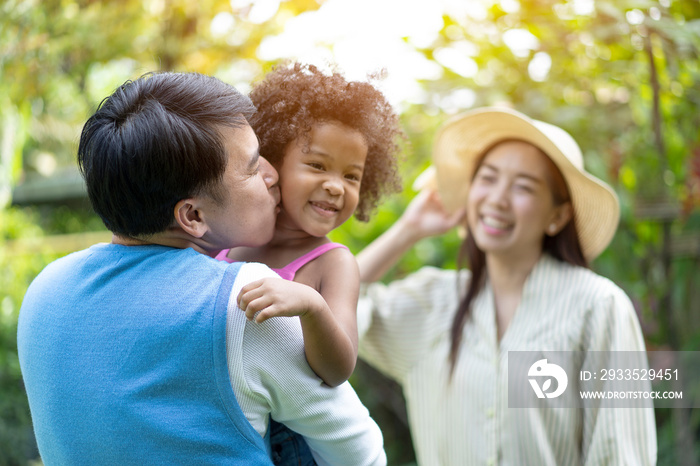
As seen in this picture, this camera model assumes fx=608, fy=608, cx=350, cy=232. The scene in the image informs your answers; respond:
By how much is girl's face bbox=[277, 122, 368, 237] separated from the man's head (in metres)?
0.16

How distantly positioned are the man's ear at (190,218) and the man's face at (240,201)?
0.06 feet

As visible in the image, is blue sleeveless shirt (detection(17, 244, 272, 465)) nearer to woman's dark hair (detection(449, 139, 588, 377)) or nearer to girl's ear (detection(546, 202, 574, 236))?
woman's dark hair (detection(449, 139, 588, 377))

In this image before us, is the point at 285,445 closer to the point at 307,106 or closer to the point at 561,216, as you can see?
the point at 307,106

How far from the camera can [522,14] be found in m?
2.84

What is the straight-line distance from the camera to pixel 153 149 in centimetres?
109

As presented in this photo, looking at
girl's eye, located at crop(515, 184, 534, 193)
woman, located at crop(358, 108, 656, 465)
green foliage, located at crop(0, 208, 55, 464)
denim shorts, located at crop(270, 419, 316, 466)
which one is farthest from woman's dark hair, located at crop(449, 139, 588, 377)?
green foliage, located at crop(0, 208, 55, 464)

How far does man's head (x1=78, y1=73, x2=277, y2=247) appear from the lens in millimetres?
1099

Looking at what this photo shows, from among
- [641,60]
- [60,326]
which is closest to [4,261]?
[60,326]

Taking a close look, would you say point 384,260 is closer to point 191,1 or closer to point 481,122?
point 481,122

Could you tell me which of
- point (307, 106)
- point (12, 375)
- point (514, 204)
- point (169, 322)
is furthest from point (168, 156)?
point (12, 375)

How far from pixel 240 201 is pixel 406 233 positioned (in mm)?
1625

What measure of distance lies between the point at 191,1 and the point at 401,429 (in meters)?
3.25

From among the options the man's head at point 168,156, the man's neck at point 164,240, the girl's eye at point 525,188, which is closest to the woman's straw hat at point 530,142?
the girl's eye at point 525,188

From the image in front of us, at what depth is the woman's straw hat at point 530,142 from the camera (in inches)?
96.4
